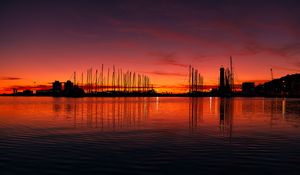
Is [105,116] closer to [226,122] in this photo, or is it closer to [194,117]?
[194,117]

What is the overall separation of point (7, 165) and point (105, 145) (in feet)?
24.3

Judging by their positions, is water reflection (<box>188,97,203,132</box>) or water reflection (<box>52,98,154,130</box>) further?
water reflection (<box>52,98,154,130</box>)

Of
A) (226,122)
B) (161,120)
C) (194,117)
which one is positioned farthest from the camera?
(194,117)

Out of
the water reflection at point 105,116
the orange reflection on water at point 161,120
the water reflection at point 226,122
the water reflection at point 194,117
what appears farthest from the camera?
the water reflection at point 105,116

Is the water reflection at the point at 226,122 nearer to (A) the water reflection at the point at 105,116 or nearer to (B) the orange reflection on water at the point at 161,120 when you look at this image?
(B) the orange reflection on water at the point at 161,120

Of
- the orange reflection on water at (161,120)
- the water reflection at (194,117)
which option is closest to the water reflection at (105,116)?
the orange reflection on water at (161,120)

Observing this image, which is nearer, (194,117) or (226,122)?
(226,122)

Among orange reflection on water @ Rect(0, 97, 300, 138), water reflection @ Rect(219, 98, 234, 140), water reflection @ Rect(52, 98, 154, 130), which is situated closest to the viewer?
water reflection @ Rect(219, 98, 234, 140)

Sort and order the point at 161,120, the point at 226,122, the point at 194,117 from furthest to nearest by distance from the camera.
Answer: the point at 194,117 < the point at 161,120 < the point at 226,122

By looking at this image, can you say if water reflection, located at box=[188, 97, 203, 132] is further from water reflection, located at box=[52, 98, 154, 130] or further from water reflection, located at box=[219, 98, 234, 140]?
water reflection, located at box=[52, 98, 154, 130]

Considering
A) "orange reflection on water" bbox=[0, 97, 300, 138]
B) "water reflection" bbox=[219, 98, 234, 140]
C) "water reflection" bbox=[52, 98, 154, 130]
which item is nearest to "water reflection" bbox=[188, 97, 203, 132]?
"orange reflection on water" bbox=[0, 97, 300, 138]

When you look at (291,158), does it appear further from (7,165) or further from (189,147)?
(7,165)

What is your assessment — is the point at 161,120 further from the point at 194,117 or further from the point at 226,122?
the point at 226,122

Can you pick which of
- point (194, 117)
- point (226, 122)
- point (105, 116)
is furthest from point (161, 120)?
point (105, 116)
